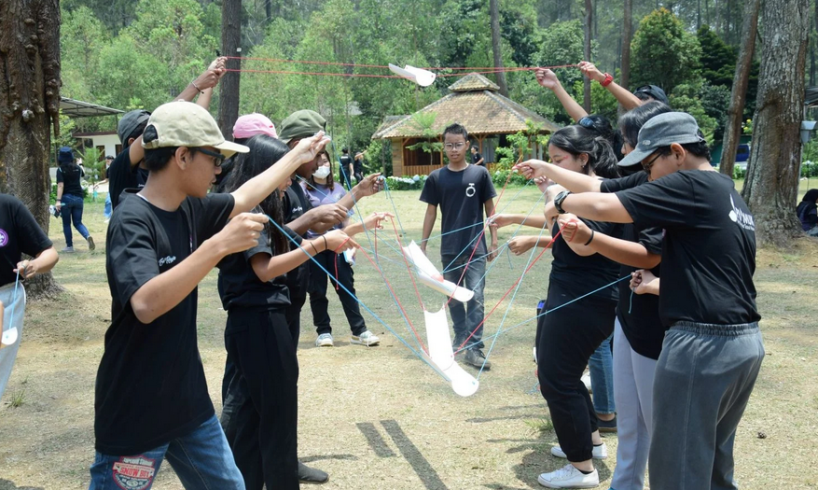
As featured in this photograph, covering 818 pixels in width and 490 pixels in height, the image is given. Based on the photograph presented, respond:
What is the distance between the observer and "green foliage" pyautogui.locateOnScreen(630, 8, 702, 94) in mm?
35812

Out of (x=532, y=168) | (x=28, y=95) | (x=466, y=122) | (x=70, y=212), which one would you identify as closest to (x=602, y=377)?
(x=532, y=168)

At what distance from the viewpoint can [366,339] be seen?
21.9ft

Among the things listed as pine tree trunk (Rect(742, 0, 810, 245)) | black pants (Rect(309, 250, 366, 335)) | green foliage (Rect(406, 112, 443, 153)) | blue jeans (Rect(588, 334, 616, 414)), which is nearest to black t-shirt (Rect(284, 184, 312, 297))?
blue jeans (Rect(588, 334, 616, 414))

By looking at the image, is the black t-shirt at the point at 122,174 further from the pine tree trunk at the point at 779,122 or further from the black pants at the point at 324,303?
the pine tree trunk at the point at 779,122

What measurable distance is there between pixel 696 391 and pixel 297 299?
73.6 inches

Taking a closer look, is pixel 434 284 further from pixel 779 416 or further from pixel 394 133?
pixel 394 133

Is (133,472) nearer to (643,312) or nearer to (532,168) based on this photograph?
(643,312)

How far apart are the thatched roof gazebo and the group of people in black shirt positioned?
95.8 ft

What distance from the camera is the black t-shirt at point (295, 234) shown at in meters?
3.34

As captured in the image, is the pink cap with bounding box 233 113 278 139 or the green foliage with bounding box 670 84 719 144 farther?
the green foliage with bounding box 670 84 719 144

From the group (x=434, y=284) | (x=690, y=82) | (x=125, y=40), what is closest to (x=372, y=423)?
(x=434, y=284)

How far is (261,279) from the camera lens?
118 inches

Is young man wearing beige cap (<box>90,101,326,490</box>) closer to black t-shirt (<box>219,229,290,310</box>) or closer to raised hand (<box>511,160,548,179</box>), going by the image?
black t-shirt (<box>219,229,290,310</box>)

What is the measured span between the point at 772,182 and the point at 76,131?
113 ft
